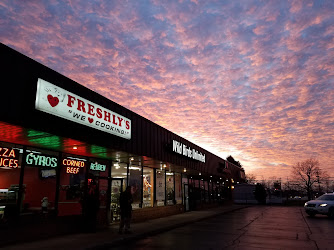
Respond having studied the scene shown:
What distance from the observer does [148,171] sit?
18516 millimetres

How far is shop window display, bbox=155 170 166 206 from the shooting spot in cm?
1905

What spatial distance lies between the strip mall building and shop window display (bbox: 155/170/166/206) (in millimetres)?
200

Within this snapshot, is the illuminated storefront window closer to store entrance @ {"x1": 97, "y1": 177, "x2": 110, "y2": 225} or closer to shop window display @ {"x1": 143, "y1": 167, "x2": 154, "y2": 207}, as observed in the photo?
shop window display @ {"x1": 143, "y1": 167, "x2": 154, "y2": 207}

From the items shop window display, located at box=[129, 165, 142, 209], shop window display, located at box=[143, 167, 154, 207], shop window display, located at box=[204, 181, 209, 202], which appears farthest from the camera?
shop window display, located at box=[204, 181, 209, 202]

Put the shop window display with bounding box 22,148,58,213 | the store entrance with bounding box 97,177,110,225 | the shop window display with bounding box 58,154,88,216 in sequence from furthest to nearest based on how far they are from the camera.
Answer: the store entrance with bounding box 97,177,110,225
the shop window display with bounding box 58,154,88,216
the shop window display with bounding box 22,148,58,213

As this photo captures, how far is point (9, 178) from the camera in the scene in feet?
32.1

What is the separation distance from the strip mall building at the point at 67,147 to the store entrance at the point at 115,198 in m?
0.05

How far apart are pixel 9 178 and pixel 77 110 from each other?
136 inches

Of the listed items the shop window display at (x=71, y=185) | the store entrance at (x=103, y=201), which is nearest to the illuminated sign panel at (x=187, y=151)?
the store entrance at (x=103, y=201)

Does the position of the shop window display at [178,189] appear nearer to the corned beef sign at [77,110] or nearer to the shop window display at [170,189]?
the shop window display at [170,189]

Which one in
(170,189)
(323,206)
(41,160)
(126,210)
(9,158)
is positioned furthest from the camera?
(170,189)

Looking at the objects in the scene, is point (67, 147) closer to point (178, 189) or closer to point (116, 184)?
point (116, 184)

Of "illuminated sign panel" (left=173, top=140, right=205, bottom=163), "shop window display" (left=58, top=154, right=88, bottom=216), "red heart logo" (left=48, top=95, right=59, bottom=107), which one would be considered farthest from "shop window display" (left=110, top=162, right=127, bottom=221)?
"red heart logo" (left=48, top=95, right=59, bottom=107)

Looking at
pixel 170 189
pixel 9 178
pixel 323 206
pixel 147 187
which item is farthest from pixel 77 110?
pixel 323 206
